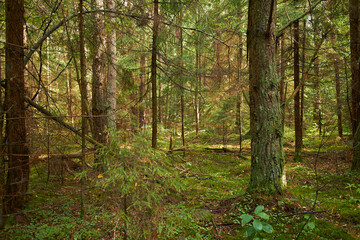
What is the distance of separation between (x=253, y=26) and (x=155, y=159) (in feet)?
11.0

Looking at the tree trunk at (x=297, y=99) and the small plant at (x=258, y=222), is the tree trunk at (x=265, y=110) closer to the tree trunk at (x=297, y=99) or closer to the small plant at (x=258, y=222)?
the small plant at (x=258, y=222)

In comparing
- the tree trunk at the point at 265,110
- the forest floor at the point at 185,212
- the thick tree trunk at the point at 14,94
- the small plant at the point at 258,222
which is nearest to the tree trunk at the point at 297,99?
the forest floor at the point at 185,212

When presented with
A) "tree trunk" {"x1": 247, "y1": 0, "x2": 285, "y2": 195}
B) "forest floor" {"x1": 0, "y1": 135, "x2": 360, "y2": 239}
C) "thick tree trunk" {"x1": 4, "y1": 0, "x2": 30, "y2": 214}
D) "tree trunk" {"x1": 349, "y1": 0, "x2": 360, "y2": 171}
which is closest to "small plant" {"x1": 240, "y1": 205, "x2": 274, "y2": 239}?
"forest floor" {"x1": 0, "y1": 135, "x2": 360, "y2": 239}

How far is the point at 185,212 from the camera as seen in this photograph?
283 cm

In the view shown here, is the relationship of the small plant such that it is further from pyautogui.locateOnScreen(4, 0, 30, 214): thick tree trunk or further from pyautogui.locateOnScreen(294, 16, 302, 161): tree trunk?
pyautogui.locateOnScreen(294, 16, 302, 161): tree trunk

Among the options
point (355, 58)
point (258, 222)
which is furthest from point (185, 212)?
point (355, 58)

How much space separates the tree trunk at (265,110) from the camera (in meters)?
3.96

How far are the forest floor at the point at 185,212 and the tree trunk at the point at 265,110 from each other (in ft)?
1.28

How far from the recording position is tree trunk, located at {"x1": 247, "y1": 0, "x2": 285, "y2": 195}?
13.0 feet

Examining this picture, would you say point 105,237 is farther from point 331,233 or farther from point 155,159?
point 331,233

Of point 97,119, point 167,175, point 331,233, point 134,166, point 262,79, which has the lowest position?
point 331,233

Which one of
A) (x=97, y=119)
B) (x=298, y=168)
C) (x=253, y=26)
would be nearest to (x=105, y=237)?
(x=97, y=119)

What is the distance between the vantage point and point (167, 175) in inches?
90.7

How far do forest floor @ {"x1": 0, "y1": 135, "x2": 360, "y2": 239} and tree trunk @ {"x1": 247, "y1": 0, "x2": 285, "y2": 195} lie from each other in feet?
1.28
